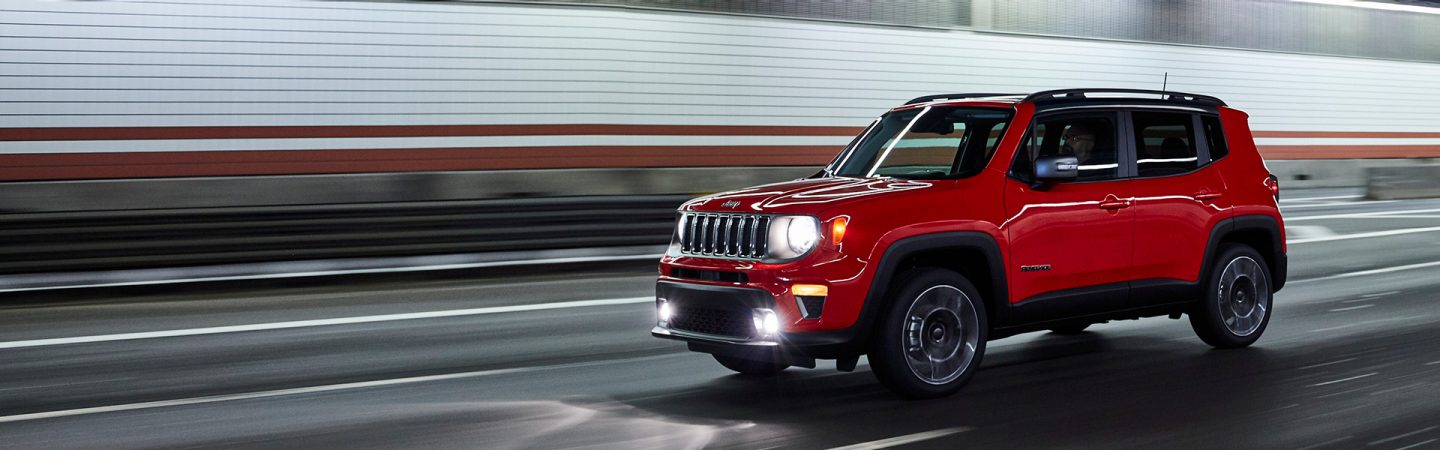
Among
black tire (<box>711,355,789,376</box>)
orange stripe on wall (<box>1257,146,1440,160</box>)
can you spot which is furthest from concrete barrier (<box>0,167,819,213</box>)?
orange stripe on wall (<box>1257,146,1440,160</box>)

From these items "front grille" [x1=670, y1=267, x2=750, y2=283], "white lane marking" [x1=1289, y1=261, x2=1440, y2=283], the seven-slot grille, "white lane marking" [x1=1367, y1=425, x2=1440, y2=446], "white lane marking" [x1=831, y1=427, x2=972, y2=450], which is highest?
the seven-slot grille

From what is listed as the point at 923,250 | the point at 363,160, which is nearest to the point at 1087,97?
the point at 923,250

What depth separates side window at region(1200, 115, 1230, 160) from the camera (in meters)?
8.67

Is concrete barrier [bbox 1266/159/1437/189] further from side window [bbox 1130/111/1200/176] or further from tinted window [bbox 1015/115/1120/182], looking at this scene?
tinted window [bbox 1015/115/1120/182]

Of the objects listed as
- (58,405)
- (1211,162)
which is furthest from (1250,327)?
(58,405)

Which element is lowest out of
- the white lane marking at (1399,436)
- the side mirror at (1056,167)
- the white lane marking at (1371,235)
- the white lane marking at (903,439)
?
the white lane marking at (1371,235)

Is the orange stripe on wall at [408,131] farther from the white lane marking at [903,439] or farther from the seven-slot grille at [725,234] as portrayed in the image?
the white lane marking at [903,439]

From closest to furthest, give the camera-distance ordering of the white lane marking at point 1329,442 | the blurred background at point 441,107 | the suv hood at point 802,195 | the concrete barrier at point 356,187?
the white lane marking at point 1329,442 → the suv hood at point 802,195 → the blurred background at point 441,107 → the concrete barrier at point 356,187

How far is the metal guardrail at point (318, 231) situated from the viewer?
12859 millimetres

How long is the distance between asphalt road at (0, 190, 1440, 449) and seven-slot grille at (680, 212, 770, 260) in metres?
0.81

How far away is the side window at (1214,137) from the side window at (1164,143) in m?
0.14

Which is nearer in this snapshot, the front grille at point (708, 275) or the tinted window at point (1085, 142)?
the front grille at point (708, 275)

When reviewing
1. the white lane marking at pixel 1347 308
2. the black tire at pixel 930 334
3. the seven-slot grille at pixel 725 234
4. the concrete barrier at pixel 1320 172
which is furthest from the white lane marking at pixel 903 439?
the concrete barrier at pixel 1320 172

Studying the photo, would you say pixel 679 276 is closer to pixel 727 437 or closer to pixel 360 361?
pixel 727 437
